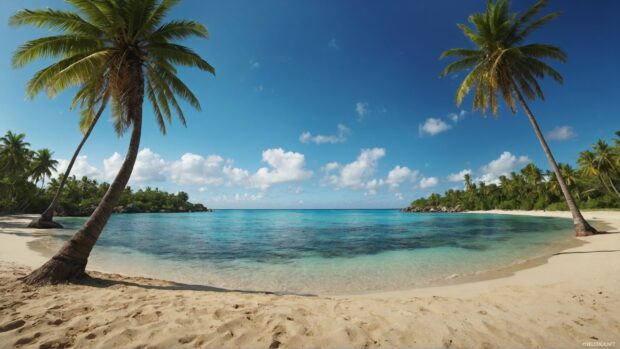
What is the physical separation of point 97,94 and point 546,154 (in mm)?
Answer: 24733

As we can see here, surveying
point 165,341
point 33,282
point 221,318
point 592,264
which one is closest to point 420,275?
point 592,264

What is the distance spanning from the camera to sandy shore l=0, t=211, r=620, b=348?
353 cm

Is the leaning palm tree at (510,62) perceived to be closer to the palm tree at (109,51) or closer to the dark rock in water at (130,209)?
the palm tree at (109,51)

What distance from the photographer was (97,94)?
33.5 ft

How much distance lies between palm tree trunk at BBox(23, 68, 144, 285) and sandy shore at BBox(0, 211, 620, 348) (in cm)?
52

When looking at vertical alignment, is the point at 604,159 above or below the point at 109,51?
above

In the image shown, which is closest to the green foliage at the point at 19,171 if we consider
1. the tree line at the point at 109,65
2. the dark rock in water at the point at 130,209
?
the dark rock in water at the point at 130,209

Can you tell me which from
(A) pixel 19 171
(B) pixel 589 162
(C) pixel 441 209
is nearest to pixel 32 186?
(A) pixel 19 171

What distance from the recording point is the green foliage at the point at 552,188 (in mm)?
42062

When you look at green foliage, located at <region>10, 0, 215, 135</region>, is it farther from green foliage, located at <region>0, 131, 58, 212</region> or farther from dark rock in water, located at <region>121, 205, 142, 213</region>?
dark rock in water, located at <region>121, 205, 142, 213</region>

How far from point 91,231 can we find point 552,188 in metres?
80.7

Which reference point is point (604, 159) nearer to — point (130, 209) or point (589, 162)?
point (589, 162)

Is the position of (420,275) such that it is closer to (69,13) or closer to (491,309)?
(491,309)

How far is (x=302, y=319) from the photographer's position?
4.28m
